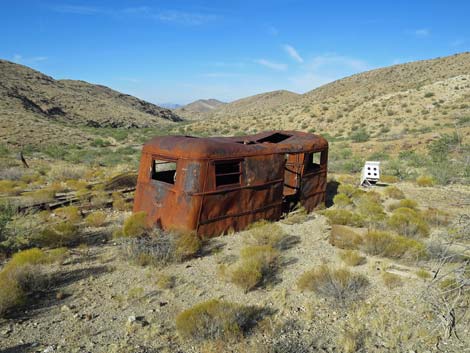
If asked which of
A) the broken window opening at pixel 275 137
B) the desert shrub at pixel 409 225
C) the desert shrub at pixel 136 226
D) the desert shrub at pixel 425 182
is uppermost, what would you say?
the broken window opening at pixel 275 137

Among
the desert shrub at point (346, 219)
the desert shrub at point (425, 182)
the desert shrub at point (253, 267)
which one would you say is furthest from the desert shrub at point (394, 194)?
the desert shrub at point (253, 267)

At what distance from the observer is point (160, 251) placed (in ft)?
19.6

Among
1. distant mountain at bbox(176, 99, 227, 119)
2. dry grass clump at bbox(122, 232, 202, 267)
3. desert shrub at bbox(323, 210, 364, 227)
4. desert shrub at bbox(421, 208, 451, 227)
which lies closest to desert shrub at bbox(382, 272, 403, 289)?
desert shrub at bbox(323, 210, 364, 227)

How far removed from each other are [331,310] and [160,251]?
10.4ft

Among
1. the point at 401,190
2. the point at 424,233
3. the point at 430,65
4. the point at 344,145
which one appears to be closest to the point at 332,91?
the point at 430,65

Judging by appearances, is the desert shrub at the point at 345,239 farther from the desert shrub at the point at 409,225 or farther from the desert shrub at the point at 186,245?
the desert shrub at the point at 186,245

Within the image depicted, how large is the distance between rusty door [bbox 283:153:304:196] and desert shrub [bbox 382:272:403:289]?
3.65m

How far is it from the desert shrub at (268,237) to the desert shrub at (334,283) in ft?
4.48

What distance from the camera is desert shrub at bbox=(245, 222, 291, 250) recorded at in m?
6.79

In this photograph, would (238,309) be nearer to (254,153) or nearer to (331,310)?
(331,310)

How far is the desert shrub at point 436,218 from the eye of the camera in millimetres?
8305

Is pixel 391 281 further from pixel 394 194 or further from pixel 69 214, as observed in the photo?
pixel 69 214

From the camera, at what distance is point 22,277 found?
490 centimetres

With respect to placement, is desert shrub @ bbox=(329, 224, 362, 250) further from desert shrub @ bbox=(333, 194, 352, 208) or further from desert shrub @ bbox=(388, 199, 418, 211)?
desert shrub @ bbox=(388, 199, 418, 211)
